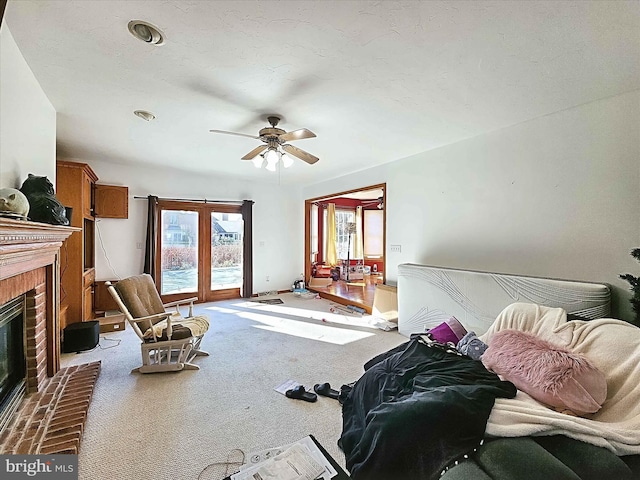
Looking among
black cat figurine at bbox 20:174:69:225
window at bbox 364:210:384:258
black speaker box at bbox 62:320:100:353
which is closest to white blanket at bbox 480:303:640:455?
black cat figurine at bbox 20:174:69:225

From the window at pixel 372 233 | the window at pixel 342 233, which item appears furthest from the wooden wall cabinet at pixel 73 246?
the window at pixel 372 233

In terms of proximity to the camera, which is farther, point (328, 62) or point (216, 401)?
point (216, 401)

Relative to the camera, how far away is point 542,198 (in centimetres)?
287

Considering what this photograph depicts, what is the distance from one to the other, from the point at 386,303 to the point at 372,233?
503 cm

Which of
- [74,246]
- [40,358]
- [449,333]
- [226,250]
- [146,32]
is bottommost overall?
[40,358]

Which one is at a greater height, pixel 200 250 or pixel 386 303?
pixel 200 250

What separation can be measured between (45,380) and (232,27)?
3138 mm

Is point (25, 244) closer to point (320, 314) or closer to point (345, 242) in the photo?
point (320, 314)

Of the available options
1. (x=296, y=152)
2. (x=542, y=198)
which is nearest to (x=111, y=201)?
(x=296, y=152)

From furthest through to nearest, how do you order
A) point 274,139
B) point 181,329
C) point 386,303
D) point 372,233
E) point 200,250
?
point 372,233 → point 200,250 → point 386,303 → point 181,329 → point 274,139

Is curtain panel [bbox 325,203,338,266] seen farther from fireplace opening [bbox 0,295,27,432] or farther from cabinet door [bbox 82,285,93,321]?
fireplace opening [bbox 0,295,27,432]

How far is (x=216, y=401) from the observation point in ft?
7.75

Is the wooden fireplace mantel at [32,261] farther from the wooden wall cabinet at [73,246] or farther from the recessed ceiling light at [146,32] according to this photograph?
the recessed ceiling light at [146,32]

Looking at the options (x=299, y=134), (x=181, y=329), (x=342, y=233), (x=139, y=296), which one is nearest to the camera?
(x=299, y=134)
